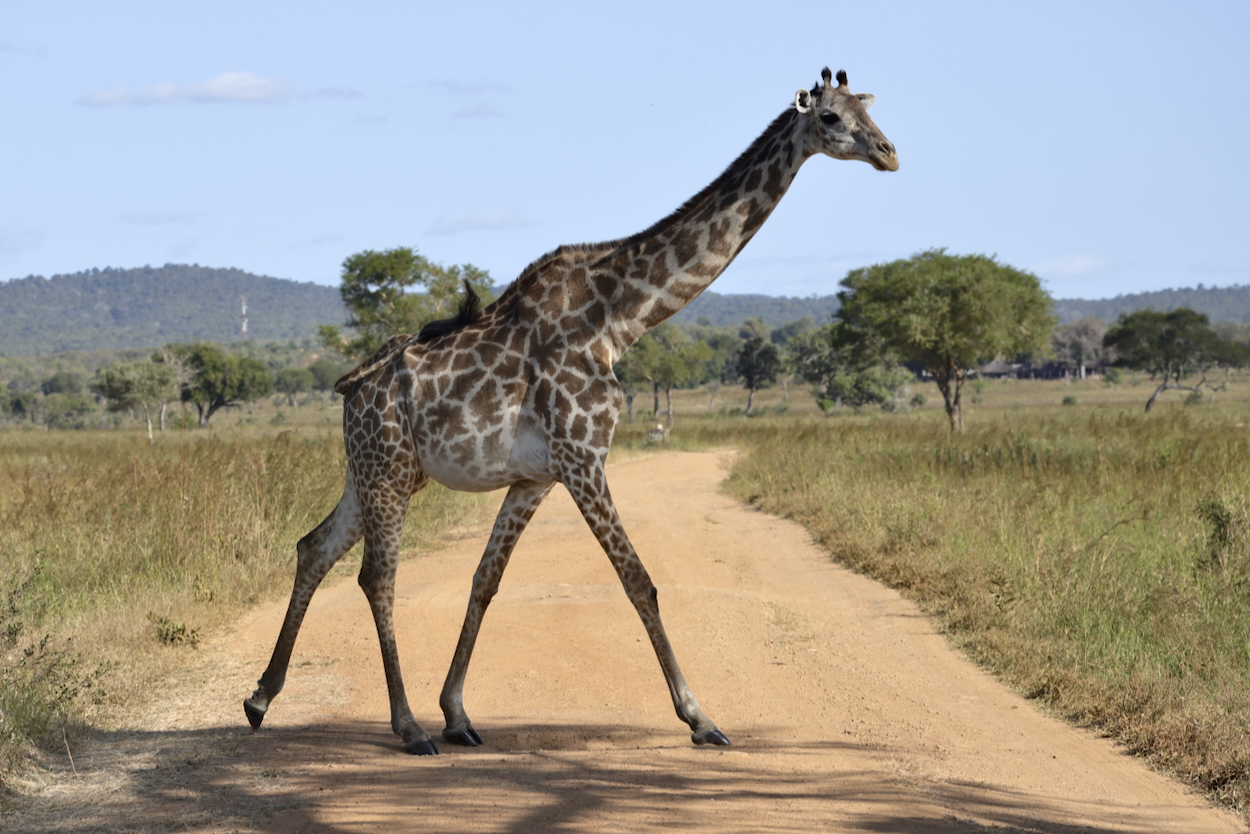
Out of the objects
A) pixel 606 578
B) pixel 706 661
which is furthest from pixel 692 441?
pixel 706 661

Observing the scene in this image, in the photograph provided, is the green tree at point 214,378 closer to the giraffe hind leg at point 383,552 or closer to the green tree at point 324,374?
the green tree at point 324,374

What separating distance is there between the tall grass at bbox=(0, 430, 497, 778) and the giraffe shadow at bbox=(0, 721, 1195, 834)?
0.62 metres

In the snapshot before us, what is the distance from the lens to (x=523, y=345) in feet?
17.7

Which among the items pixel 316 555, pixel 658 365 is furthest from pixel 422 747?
A: pixel 658 365

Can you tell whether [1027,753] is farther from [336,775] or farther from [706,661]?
[336,775]

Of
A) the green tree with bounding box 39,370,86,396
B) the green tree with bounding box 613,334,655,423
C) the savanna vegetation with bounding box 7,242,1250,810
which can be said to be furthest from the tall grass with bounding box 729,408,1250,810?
the green tree with bounding box 39,370,86,396

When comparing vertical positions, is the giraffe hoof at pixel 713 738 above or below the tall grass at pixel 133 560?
below

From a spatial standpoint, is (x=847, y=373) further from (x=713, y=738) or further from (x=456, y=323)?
(x=713, y=738)

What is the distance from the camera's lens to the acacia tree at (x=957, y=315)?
28250 millimetres

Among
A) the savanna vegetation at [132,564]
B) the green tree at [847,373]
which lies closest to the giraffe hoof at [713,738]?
the savanna vegetation at [132,564]

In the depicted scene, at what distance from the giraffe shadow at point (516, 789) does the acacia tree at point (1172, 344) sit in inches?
2297

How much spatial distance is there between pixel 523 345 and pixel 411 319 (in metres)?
28.4

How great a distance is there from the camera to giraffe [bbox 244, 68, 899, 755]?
5164 mm

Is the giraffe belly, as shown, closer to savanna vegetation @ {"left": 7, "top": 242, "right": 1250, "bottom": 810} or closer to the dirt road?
the dirt road
